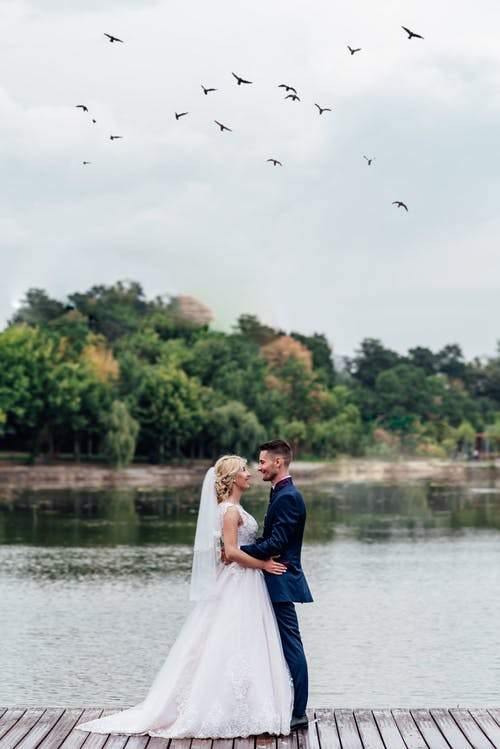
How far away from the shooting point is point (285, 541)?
28.6 feet

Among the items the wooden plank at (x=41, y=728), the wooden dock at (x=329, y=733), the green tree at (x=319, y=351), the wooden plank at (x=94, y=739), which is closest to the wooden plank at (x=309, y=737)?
the wooden dock at (x=329, y=733)

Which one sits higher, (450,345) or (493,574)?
(450,345)

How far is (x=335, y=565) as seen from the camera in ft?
86.3

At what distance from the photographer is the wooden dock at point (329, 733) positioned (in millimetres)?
8516

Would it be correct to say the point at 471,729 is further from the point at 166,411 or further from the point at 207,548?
the point at 166,411

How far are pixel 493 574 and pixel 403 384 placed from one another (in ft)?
282

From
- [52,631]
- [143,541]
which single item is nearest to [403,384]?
[143,541]

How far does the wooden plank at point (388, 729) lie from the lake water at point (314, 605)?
130 cm

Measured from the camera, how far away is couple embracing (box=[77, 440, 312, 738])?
28.6ft

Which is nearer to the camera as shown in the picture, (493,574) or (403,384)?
(493,574)

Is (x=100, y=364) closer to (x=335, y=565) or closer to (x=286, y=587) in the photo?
(x=335, y=565)

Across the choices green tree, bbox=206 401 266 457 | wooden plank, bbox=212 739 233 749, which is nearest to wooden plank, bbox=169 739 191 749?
wooden plank, bbox=212 739 233 749

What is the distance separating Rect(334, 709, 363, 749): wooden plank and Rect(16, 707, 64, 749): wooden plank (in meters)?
2.02

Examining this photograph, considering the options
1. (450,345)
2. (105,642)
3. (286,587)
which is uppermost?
(450,345)
